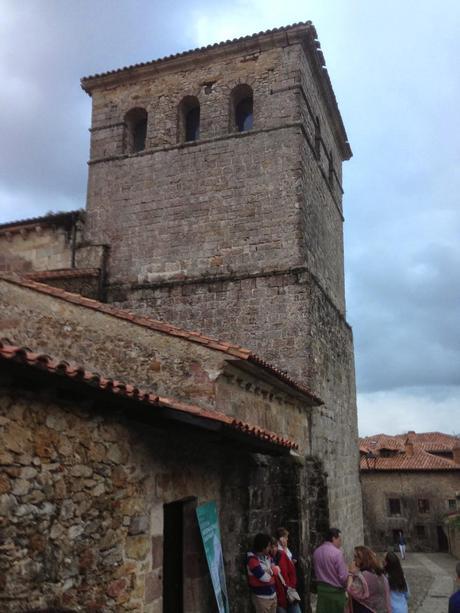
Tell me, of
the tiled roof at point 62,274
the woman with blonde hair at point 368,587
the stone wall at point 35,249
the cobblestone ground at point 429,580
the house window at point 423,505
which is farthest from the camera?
the house window at point 423,505

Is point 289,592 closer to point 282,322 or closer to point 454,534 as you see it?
point 282,322

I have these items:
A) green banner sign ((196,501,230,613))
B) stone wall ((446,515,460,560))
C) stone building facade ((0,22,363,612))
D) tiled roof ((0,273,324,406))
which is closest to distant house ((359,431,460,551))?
stone wall ((446,515,460,560))

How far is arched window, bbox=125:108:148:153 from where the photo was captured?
13.9 meters

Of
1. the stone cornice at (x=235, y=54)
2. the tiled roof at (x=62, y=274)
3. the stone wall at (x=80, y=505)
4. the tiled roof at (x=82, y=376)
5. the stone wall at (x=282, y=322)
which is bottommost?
the stone wall at (x=80, y=505)

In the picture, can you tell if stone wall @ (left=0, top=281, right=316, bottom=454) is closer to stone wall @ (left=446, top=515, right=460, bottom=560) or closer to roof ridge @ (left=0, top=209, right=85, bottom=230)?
roof ridge @ (left=0, top=209, right=85, bottom=230)

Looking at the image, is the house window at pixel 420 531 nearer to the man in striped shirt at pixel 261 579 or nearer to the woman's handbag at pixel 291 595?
the woman's handbag at pixel 291 595

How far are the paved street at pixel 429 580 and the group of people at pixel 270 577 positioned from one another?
6462 mm

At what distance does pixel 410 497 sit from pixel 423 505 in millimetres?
752

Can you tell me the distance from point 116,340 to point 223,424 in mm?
2769

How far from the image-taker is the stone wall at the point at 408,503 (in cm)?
3055

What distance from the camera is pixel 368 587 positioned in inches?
202

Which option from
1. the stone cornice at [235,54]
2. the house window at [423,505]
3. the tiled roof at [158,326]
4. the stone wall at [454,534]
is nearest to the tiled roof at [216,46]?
the stone cornice at [235,54]

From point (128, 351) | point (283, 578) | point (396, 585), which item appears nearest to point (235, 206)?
point (128, 351)

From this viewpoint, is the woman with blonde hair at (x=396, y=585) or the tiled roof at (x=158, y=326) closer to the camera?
the woman with blonde hair at (x=396, y=585)
